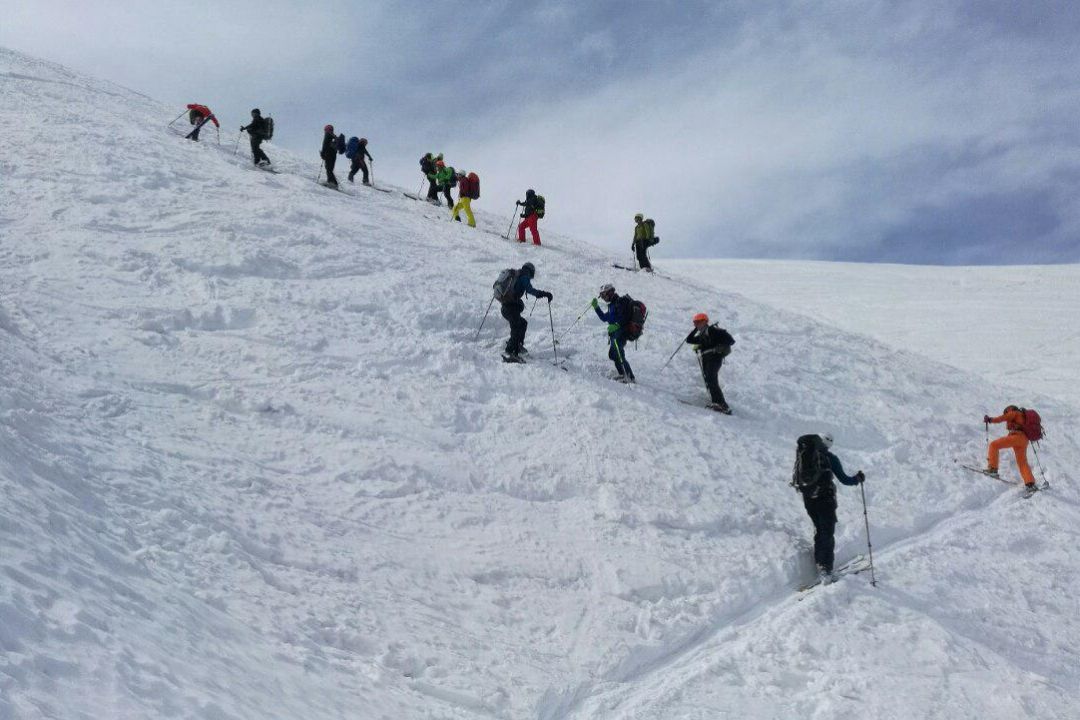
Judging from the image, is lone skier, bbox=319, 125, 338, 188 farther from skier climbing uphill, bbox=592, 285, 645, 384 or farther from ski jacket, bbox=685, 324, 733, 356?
ski jacket, bbox=685, 324, 733, 356

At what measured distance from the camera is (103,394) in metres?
9.05

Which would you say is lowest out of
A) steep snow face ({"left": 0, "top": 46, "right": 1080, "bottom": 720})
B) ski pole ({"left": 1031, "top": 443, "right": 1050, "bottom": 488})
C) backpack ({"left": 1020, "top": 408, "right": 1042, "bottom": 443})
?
steep snow face ({"left": 0, "top": 46, "right": 1080, "bottom": 720})

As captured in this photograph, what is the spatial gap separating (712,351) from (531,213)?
928cm

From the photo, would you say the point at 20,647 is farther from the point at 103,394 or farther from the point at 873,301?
the point at 873,301

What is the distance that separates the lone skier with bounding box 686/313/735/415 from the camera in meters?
12.5

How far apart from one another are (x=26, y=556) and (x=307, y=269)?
9655 millimetres

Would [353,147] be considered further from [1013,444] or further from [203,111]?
[1013,444]

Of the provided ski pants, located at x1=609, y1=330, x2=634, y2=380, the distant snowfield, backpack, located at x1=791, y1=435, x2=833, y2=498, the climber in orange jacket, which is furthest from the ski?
the distant snowfield

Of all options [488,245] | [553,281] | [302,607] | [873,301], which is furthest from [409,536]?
[873,301]

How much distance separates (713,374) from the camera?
41.2ft

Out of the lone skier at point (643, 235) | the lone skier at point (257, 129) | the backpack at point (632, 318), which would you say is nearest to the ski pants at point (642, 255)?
the lone skier at point (643, 235)

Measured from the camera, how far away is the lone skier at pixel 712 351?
40.9 ft

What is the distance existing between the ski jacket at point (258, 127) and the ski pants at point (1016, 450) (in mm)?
18607

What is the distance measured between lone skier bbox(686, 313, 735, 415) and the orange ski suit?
13.4 feet
